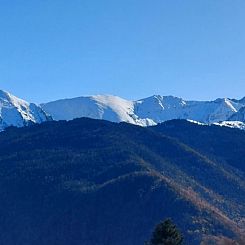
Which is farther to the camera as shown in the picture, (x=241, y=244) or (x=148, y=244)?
(x=241, y=244)

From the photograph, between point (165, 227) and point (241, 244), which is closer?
point (165, 227)

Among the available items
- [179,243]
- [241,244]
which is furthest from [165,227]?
[241,244]

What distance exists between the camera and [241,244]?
11650 cm

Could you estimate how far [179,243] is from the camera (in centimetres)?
8162

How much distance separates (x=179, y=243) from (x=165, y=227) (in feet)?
7.72

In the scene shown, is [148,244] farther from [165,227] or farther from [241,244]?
[241,244]

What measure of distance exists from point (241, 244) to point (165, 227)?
126 feet

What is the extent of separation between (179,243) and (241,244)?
123 ft

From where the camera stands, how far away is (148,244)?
8544 cm

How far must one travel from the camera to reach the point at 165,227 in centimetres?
8144

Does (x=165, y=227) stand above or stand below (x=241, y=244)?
above

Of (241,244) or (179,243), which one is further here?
(241,244)

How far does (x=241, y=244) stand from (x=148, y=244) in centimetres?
3510

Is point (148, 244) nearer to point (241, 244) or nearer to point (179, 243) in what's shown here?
point (179, 243)
